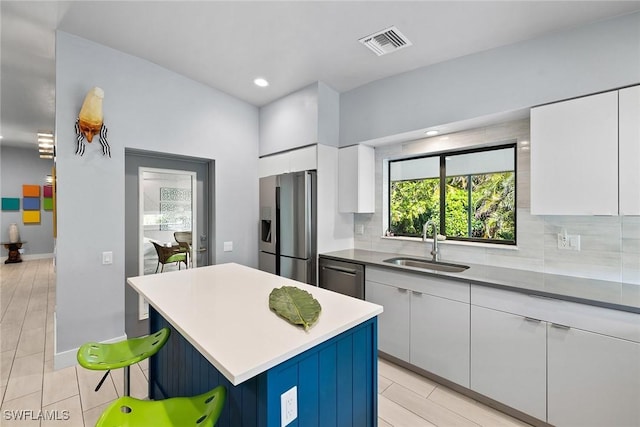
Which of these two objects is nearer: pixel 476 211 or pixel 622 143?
pixel 622 143

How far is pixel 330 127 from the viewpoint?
335 centimetres

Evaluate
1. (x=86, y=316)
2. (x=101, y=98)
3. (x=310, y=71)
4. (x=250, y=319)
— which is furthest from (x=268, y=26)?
(x=86, y=316)

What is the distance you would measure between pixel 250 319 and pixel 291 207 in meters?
2.03

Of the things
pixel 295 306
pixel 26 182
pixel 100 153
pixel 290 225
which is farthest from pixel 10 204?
pixel 295 306

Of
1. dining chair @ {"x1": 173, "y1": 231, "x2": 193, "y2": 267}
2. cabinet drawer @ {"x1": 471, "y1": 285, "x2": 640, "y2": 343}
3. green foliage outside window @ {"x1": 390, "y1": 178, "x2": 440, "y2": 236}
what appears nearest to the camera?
cabinet drawer @ {"x1": 471, "y1": 285, "x2": 640, "y2": 343}

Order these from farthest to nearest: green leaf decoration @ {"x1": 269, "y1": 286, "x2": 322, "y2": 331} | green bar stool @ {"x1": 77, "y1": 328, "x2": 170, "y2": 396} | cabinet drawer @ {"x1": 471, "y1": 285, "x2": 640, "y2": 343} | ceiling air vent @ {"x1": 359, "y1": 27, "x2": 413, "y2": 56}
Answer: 1. ceiling air vent @ {"x1": 359, "y1": 27, "x2": 413, "y2": 56}
2. cabinet drawer @ {"x1": 471, "y1": 285, "x2": 640, "y2": 343}
3. green bar stool @ {"x1": 77, "y1": 328, "x2": 170, "y2": 396}
4. green leaf decoration @ {"x1": 269, "y1": 286, "x2": 322, "y2": 331}

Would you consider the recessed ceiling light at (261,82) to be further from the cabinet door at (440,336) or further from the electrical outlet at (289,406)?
the electrical outlet at (289,406)

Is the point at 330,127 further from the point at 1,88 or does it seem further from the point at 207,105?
the point at 1,88

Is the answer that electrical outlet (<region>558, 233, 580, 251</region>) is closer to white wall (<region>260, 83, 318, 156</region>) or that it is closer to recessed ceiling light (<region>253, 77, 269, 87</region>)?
white wall (<region>260, 83, 318, 156</region>)

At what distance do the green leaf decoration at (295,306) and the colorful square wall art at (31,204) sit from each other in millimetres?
9162

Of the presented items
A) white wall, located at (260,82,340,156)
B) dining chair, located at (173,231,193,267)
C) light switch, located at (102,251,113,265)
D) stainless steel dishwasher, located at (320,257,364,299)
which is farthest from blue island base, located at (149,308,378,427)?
white wall, located at (260,82,340,156)

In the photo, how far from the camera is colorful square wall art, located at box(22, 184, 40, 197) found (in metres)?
7.19

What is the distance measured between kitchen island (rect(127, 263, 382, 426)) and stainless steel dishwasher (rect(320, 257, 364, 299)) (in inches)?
43.1

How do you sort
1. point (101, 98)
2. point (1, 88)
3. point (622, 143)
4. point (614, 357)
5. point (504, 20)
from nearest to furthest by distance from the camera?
point (614, 357)
point (622, 143)
point (504, 20)
point (101, 98)
point (1, 88)
